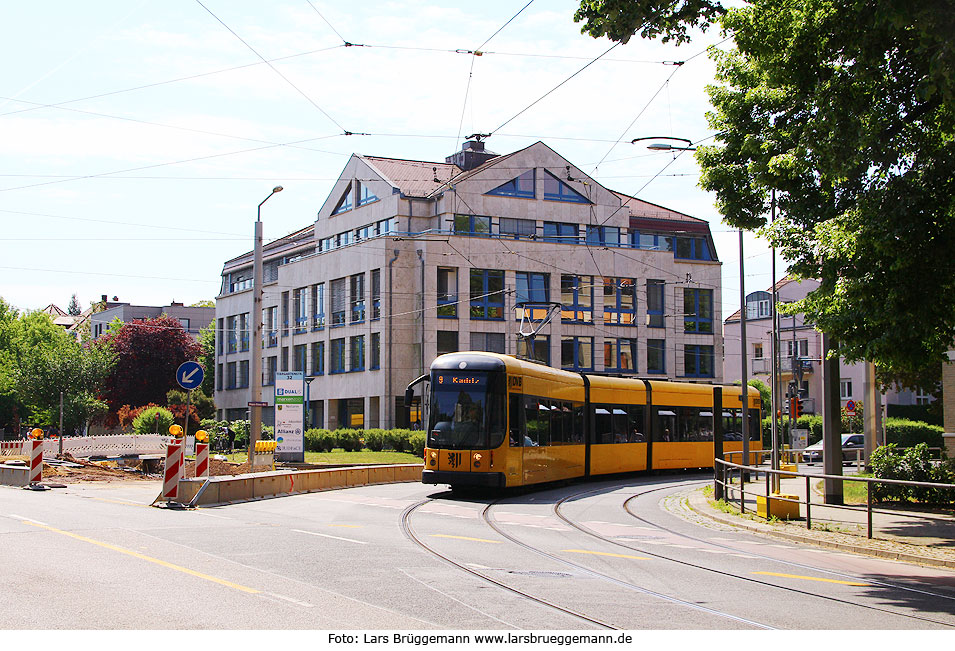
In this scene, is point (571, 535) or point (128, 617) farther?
point (571, 535)

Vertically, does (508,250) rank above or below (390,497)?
above

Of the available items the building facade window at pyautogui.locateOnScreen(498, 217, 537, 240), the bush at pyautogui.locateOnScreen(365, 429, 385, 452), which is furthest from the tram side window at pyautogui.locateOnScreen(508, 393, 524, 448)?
the building facade window at pyautogui.locateOnScreen(498, 217, 537, 240)

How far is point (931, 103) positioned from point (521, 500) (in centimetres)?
1244

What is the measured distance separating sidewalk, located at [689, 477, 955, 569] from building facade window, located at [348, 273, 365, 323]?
36.8 meters

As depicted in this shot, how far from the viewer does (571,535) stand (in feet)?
51.1

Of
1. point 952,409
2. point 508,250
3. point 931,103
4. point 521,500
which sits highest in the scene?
point 508,250

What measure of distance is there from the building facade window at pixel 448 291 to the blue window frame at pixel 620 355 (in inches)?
375

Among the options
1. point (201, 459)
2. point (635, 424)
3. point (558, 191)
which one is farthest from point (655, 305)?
point (201, 459)

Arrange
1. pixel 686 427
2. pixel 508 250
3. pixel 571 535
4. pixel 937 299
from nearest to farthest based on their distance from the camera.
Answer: pixel 937 299 < pixel 571 535 < pixel 686 427 < pixel 508 250

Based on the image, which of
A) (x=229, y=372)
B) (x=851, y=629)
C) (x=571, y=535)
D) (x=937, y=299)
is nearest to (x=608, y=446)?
(x=571, y=535)

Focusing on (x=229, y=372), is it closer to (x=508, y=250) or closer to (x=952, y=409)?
(x=508, y=250)

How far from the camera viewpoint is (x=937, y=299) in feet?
46.0

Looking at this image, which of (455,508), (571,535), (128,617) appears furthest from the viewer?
(455,508)

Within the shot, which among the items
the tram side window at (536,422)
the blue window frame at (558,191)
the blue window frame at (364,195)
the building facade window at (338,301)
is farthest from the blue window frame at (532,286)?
the tram side window at (536,422)
